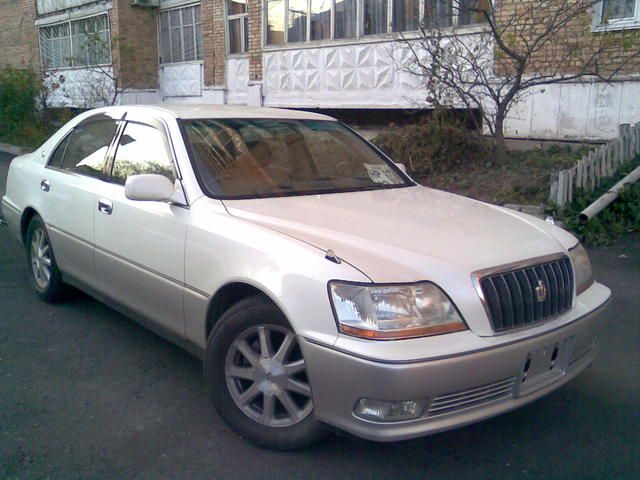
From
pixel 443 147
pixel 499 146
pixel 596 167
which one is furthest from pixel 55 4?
pixel 596 167

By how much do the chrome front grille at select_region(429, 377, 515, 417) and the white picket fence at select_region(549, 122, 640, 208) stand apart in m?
4.85

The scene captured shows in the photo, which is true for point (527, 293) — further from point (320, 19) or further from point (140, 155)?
point (320, 19)

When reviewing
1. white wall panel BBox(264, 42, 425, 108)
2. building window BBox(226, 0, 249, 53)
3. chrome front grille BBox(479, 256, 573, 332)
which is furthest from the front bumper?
building window BBox(226, 0, 249, 53)

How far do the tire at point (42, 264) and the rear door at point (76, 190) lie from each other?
17 cm

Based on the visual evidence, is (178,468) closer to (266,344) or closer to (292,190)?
(266,344)

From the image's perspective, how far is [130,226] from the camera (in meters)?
4.09

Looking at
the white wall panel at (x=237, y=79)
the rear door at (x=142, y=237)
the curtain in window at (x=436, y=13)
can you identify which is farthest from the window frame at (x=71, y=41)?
the rear door at (x=142, y=237)

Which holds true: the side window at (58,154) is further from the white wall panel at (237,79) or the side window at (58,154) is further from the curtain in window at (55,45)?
the curtain in window at (55,45)

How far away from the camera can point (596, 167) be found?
788cm

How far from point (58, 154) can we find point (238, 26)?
12005mm

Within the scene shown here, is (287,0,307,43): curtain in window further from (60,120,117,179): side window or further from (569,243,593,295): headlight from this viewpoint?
(569,243,593,295): headlight

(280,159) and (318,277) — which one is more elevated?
(280,159)

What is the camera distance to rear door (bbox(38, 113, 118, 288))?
462 cm

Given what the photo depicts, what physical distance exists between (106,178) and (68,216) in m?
0.53
